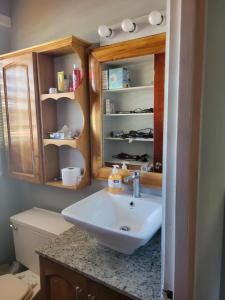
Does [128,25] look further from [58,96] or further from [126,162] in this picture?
[126,162]

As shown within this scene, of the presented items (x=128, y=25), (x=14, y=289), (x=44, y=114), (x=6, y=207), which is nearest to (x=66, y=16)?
(x=128, y=25)

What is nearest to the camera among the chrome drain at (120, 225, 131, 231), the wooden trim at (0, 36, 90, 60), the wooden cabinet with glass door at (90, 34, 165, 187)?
the chrome drain at (120, 225, 131, 231)

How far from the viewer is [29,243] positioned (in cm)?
180

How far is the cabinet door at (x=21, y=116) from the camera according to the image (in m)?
1.76

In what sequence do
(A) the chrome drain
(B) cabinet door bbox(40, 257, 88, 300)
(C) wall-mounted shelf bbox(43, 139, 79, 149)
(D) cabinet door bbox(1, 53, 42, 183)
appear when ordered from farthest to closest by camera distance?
1. (D) cabinet door bbox(1, 53, 42, 183)
2. (C) wall-mounted shelf bbox(43, 139, 79, 149)
3. (A) the chrome drain
4. (B) cabinet door bbox(40, 257, 88, 300)

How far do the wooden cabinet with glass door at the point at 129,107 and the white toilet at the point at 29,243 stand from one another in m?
0.55

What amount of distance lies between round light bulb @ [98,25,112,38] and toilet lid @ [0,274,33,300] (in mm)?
1840

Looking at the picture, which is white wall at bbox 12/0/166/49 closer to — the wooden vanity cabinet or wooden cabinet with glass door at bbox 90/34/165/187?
wooden cabinet with glass door at bbox 90/34/165/187

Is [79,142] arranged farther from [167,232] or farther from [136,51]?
[167,232]

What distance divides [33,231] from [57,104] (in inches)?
41.4

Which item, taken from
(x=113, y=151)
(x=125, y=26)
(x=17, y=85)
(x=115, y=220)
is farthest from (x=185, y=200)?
(x=17, y=85)

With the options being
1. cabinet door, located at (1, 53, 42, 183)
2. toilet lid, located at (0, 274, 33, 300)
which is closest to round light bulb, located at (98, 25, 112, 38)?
cabinet door, located at (1, 53, 42, 183)

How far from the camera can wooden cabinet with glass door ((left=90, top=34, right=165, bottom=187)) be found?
4.61 ft

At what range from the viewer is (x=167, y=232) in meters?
0.68
